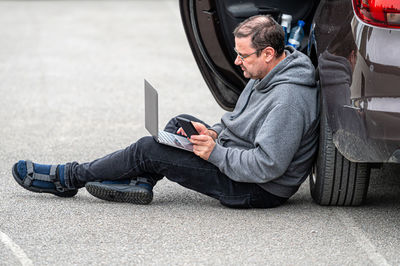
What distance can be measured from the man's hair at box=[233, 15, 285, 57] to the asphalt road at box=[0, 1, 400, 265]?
903mm

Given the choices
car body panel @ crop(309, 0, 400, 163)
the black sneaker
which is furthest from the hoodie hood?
the black sneaker

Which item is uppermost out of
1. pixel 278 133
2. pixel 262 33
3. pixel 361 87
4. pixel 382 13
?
pixel 382 13

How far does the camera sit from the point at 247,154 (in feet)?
12.8

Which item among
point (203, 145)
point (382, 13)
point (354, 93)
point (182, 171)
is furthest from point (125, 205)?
point (382, 13)

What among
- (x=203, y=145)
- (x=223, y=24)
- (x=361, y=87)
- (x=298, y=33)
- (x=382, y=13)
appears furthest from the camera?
(x=223, y=24)

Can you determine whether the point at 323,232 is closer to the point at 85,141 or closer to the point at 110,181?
the point at 110,181

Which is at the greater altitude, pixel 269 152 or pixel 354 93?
pixel 354 93

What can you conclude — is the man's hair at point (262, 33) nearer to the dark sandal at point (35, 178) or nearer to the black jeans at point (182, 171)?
the black jeans at point (182, 171)

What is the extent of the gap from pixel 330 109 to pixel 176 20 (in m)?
10.2

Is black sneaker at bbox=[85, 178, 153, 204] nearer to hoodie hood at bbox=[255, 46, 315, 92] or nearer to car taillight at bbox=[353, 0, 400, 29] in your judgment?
hoodie hood at bbox=[255, 46, 315, 92]

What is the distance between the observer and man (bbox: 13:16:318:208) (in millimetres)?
3871

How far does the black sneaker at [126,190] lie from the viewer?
4.17 meters

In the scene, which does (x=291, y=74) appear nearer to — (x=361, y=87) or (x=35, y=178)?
(x=361, y=87)

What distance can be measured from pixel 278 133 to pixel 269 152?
0.35ft
